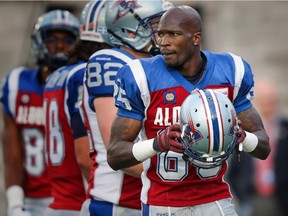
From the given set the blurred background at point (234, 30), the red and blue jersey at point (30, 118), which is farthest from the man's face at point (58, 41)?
the blurred background at point (234, 30)

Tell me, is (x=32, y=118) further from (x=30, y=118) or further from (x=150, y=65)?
(x=150, y=65)

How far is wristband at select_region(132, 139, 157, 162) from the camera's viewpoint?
4945 millimetres

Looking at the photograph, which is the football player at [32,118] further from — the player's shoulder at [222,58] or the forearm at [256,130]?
the forearm at [256,130]

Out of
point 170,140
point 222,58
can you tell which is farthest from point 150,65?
point 170,140

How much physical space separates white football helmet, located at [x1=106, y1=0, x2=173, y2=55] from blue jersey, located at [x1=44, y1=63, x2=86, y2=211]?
52cm

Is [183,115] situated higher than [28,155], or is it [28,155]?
[183,115]

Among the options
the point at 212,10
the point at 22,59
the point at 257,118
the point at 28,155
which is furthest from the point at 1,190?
the point at 257,118

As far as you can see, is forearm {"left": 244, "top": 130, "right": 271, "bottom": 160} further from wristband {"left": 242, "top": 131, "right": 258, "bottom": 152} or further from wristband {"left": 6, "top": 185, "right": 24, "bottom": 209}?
wristband {"left": 6, "top": 185, "right": 24, "bottom": 209}

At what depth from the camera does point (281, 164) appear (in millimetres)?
10508

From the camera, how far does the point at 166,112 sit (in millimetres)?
5090

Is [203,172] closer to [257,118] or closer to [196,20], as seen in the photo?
[257,118]

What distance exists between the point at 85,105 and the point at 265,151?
1.31 meters

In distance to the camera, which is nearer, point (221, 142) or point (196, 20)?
point (221, 142)

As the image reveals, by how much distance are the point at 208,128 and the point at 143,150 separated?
0.45 meters
